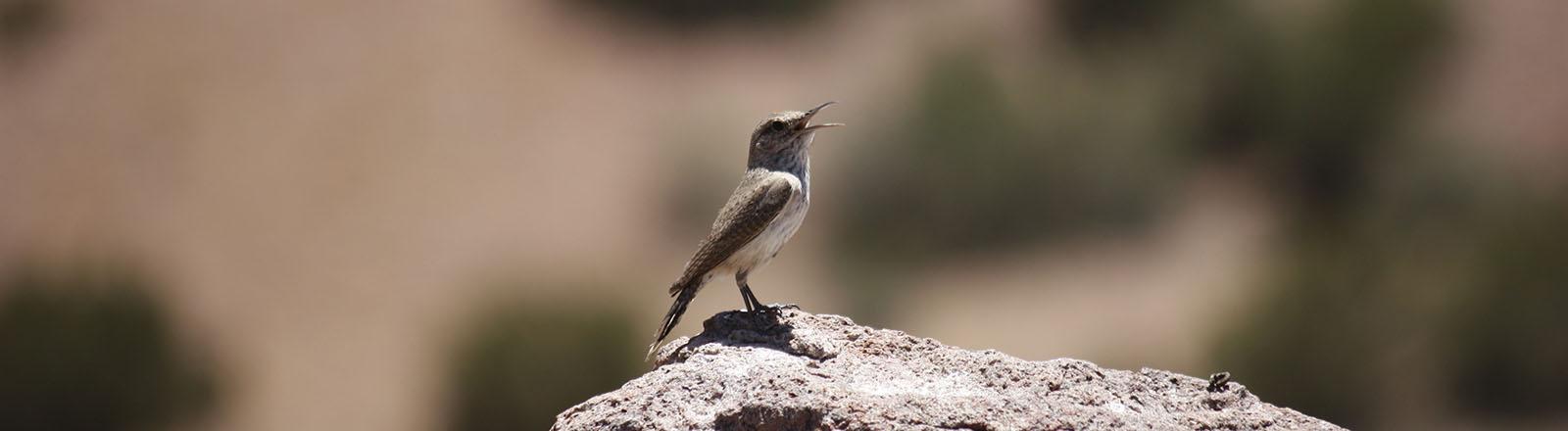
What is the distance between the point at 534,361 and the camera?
71.5 feet

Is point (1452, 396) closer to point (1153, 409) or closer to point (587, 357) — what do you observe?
point (587, 357)

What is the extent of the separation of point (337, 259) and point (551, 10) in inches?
368

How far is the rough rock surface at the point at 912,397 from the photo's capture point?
4.36 m

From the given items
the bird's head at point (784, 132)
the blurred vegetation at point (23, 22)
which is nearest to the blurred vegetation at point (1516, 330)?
the bird's head at point (784, 132)

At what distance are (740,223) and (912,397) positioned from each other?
77.8 inches

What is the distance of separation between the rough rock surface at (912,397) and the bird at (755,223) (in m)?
1.13

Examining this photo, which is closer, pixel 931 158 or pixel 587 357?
pixel 587 357

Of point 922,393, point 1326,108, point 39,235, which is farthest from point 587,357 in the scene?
point 922,393

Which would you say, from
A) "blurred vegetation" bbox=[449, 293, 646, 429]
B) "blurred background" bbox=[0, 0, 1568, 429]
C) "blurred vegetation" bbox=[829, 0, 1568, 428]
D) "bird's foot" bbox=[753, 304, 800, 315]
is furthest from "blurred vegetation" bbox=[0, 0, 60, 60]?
"bird's foot" bbox=[753, 304, 800, 315]

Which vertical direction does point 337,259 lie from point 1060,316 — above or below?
below

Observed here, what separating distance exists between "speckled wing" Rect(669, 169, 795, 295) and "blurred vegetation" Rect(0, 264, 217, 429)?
17925mm

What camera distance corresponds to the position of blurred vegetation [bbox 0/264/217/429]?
Result: 22234 mm

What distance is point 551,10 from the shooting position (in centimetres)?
3338

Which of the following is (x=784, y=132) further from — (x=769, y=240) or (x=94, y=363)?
(x=94, y=363)
